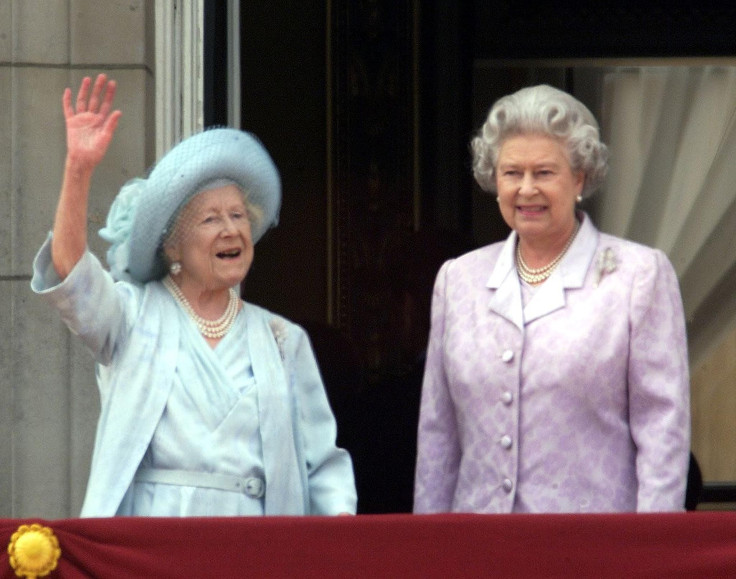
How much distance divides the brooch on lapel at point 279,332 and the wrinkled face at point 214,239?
143mm

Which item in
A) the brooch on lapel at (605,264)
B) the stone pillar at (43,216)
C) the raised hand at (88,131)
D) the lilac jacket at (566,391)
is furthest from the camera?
the stone pillar at (43,216)

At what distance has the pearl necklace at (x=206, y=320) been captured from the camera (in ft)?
13.0

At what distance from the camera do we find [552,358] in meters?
4.00

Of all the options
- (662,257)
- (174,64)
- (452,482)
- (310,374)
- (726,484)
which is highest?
(174,64)

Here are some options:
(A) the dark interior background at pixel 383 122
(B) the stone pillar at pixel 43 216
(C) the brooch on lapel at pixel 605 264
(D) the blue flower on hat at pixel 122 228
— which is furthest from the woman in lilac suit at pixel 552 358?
(A) the dark interior background at pixel 383 122

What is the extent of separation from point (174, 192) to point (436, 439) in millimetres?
823

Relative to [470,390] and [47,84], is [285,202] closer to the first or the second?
[47,84]

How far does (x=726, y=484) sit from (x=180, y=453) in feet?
10.8

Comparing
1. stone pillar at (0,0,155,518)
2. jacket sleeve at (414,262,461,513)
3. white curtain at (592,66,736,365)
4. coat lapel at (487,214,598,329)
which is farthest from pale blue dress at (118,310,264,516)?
white curtain at (592,66,736,365)

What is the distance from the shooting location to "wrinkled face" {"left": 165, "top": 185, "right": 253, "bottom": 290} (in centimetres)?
391

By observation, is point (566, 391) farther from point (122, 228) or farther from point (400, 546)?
point (122, 228)

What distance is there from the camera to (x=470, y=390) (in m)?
4.07

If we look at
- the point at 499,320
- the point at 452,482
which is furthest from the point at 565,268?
the point at 452,482

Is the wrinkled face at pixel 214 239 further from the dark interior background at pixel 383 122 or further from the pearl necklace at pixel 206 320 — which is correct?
the dark interior background at pixel 383 122
